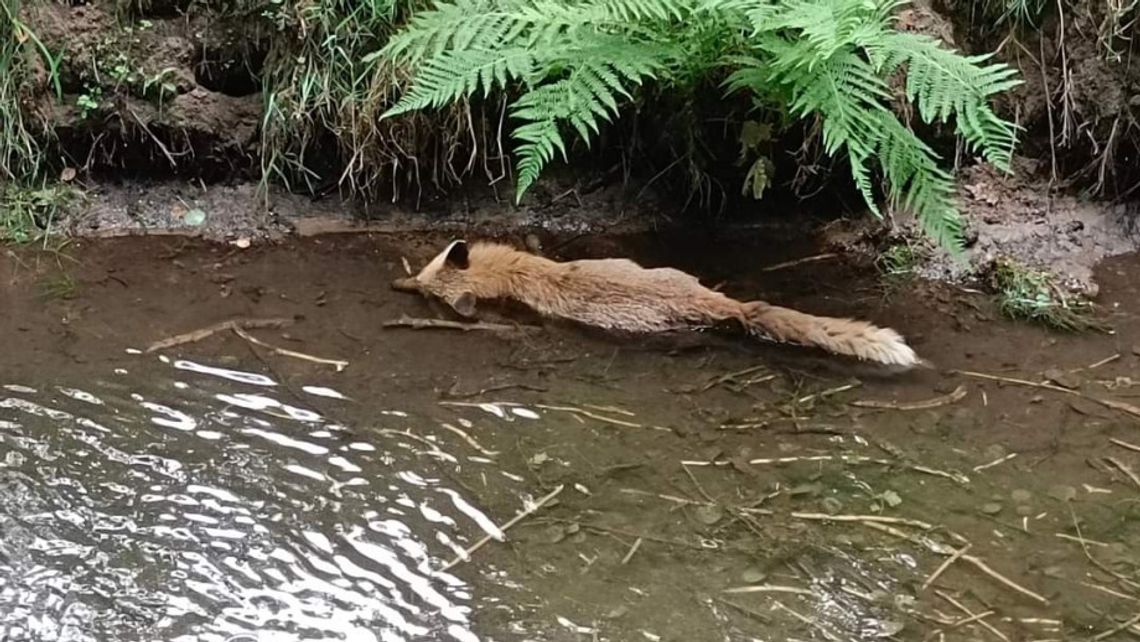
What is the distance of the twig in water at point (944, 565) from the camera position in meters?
3.49

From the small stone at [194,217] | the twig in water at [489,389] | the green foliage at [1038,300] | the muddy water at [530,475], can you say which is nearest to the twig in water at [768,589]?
the muddy water at [530,475]

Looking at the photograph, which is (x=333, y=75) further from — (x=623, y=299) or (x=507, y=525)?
(x=507, y=525)

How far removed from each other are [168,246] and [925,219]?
11.9 feet

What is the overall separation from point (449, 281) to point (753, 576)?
7.17 feet

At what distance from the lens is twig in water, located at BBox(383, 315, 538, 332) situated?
4.88m

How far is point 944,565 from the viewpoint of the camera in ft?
11.7

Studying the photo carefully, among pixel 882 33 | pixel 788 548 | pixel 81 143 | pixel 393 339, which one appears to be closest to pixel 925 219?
pixel 882 33

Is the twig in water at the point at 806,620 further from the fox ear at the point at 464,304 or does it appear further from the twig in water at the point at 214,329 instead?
the twig in water at the point at 214,329

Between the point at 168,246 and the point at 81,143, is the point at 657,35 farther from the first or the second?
the point at 81,143

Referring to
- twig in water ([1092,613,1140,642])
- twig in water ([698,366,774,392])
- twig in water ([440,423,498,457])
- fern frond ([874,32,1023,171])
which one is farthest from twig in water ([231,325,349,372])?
twig in water ([1092,613,1140,642])

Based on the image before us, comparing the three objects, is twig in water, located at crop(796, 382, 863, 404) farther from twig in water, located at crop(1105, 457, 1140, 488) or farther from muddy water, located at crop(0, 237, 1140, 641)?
twig in water, located at crop(1105, 457, 1140, 488)

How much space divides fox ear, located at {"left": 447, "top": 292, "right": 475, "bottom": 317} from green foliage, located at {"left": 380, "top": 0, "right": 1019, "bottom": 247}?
0.62 meters

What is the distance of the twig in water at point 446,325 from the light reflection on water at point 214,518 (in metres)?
0.61

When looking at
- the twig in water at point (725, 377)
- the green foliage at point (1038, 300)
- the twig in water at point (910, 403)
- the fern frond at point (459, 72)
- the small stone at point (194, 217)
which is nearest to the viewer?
the twig in water at point (910, 403)
